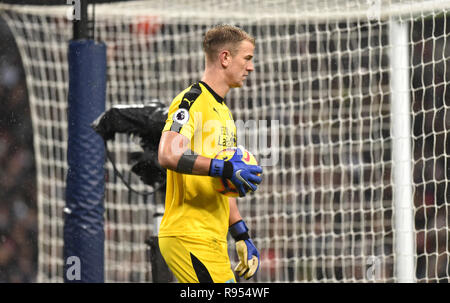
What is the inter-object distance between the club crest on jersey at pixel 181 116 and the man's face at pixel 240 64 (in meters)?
0.30

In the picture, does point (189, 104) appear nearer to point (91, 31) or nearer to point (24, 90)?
point (91, 31)

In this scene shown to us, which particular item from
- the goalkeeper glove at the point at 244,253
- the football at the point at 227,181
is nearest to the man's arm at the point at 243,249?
the goalkeeper glove at the point at 244,253

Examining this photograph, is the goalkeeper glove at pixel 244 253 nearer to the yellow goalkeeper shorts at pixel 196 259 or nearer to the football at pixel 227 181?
the yellow goalkeeper shorts at pixel 196 259

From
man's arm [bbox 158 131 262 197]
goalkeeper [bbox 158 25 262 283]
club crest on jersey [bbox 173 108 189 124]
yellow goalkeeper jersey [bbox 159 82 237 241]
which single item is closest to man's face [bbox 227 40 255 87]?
goalkeeper [bbox 158 25 262 283]

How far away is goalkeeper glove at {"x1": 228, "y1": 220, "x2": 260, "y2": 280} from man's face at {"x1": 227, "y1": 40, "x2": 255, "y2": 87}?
0.65 m

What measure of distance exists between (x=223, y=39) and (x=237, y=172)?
2.08 feet

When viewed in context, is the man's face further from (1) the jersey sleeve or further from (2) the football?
(2) the football

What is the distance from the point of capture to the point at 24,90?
28.9 ft

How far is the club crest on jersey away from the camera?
338cm

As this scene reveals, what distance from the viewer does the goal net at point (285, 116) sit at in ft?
20.6

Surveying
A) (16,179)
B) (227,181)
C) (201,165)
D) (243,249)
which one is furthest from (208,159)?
(16,179)

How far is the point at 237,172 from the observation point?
3.29 metres

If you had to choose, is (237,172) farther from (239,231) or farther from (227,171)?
(239,231)
